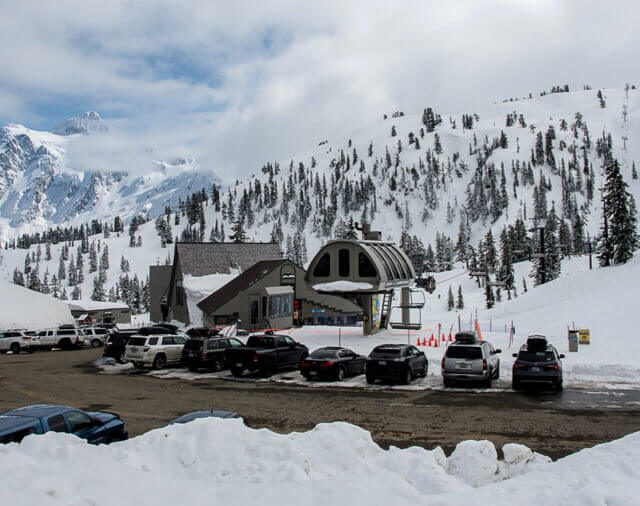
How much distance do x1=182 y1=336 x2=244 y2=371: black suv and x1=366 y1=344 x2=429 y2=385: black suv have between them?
24.4ft

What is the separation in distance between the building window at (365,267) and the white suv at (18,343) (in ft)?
81.5

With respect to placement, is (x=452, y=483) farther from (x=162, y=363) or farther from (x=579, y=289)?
(x=579, y=289)

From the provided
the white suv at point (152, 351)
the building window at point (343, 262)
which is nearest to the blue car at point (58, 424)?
the white suv at point (152, 351)

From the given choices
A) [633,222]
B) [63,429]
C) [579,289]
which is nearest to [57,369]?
[63,429]

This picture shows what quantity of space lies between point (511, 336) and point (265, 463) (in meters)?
24.0

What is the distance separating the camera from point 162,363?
85.9 feet

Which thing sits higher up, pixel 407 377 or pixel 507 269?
→ pixel 507 269

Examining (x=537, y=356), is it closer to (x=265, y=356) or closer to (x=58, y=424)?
(x=265, y=356)

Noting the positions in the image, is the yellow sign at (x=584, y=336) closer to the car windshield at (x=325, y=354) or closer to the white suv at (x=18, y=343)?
the car windshield at (x=325, y=354)

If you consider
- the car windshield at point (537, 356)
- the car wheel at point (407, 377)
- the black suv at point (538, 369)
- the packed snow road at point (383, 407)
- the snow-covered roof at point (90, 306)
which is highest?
the snow-covered roof at point (90, 306)

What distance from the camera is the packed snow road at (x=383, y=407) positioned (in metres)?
12.1

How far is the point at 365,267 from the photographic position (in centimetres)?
3144

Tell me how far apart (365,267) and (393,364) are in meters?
12.1

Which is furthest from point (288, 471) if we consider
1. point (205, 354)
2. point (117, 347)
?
point (117, 347)
